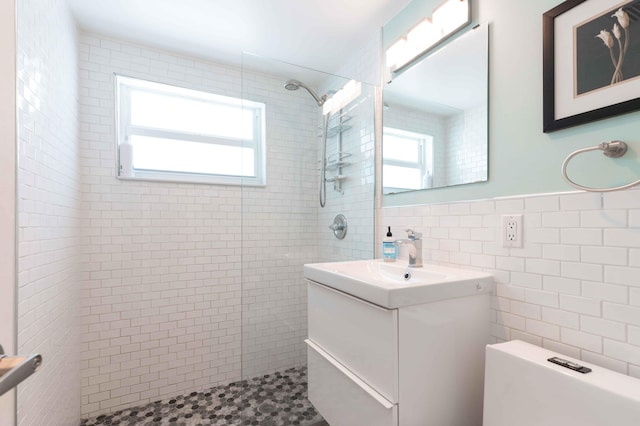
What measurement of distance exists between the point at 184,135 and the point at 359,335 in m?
2.00

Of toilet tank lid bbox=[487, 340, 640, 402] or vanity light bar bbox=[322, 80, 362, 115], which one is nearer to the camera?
toilet tank lid bbox=[487, 340, 640, 402]

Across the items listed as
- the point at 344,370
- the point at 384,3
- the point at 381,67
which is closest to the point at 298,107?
the point at 381,67

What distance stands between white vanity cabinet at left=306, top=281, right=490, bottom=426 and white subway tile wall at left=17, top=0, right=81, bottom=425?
1219mm

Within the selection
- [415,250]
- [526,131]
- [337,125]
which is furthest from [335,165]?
[526,131]

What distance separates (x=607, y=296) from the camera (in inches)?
38.0

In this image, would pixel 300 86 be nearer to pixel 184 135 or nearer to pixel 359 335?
pixel 184 135

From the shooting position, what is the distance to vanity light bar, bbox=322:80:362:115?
2.11 meters

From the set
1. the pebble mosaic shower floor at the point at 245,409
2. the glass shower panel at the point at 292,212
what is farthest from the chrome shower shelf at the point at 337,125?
the pebble mosaic shower floor at the point at 245,409

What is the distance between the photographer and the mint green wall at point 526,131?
972 millimetres

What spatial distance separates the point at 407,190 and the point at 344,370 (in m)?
1.04

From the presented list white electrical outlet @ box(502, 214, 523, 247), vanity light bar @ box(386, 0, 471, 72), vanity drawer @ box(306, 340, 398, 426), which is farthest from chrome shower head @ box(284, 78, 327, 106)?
vanity drawer @ box(306, 340, 398, 426)

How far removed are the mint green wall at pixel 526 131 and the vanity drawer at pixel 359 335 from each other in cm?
74

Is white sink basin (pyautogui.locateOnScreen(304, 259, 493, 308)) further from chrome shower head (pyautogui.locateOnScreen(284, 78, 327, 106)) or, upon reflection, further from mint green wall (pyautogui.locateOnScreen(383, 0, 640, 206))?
chrome shower head (pyautogui.locateOnScreen(284, 78, 327, 106))

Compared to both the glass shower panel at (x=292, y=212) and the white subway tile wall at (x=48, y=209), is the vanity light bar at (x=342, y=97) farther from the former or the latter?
the white subway tile wall at (x=48, y=209)
